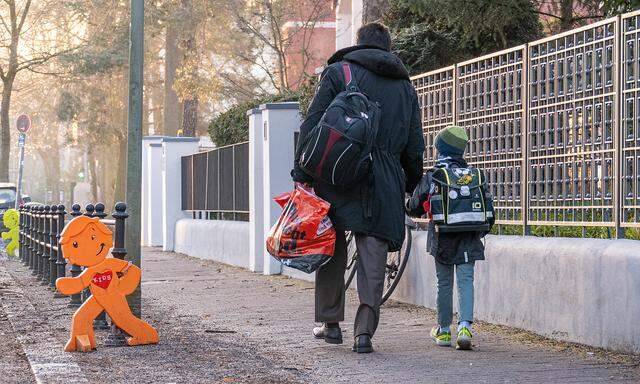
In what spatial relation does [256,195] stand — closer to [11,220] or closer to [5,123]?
[11,220]

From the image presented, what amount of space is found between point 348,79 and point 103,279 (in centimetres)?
225

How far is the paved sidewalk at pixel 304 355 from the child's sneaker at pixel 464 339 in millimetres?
68

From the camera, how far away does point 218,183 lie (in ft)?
66.6

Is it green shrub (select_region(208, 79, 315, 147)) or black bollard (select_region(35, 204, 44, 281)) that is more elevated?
green shrub (select_region(208, 79, 315, 147))

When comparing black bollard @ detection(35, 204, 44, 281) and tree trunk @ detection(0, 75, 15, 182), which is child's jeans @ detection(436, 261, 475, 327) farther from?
tree trunk @ detection(0, 75, 15, 182)

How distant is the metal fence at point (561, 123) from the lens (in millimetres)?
8062

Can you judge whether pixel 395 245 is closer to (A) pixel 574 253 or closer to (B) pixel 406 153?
(B) pixel 406 153

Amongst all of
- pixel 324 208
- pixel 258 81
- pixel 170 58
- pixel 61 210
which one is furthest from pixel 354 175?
pixel 258 81

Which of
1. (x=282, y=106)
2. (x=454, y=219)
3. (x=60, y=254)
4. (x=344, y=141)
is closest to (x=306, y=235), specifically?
(x=344, y=141)

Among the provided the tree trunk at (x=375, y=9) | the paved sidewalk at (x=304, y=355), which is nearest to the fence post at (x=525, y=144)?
the paved sidewalk at (x=304, y=355)

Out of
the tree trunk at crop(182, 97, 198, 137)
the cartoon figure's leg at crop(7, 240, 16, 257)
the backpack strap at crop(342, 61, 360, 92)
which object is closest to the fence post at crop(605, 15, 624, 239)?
the backpack strap at crop(342, 61, 360, 92)

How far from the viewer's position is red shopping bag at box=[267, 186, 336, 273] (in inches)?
302

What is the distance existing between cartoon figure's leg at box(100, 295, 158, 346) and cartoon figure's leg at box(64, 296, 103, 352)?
5.0 inches

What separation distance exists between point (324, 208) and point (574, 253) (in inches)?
68.2
